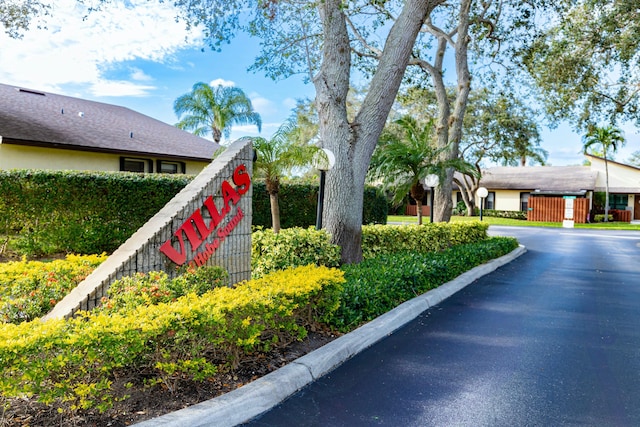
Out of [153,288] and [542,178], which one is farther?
[542,178]

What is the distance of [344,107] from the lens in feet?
28.9

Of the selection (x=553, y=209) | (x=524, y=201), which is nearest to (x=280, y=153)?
(x=553, y=209)

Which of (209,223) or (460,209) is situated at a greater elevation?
(460,209)

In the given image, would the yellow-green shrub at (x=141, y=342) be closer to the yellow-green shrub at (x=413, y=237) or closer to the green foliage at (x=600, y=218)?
the yellow-green shrub at (x=413, y=237)

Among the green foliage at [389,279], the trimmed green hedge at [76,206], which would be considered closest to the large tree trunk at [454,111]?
the green foliage at [389,279]

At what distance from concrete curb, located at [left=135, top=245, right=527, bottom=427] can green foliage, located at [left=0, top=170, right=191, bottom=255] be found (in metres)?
8.19

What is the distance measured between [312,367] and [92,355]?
2.04 meters

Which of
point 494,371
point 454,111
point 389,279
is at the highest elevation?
point 454,111

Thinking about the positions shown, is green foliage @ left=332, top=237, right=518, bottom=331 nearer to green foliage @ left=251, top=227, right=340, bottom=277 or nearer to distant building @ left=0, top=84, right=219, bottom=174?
green foliage @ left=251, top=227, right=340, bottom=277

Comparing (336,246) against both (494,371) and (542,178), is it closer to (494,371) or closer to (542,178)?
(494,371)

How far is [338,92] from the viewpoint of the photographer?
346 inches

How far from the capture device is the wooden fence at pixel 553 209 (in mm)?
36875

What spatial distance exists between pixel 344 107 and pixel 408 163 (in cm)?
544

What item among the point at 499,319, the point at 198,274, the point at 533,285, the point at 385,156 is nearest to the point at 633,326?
the point at 499,319
